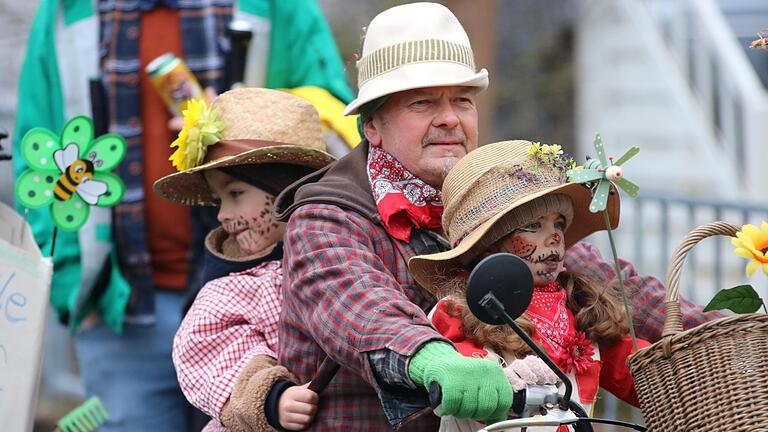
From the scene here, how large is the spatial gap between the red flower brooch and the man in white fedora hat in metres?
0.31

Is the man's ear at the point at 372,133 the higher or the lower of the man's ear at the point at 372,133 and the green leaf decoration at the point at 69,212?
the higher

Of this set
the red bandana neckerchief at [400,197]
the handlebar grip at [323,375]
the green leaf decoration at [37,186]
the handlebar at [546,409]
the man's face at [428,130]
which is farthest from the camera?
the green leaf decoration at [37,186]

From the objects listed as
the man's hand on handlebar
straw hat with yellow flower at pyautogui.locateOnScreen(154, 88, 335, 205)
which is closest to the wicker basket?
the man's hand on handlebar

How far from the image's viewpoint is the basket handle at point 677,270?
284cm

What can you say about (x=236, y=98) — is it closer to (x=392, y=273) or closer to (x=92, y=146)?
(x=92, y=146)

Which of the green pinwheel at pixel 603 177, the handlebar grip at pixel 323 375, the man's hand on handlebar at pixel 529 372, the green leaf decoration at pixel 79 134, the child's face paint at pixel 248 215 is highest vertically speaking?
the green pinwheel at pixel 603 177

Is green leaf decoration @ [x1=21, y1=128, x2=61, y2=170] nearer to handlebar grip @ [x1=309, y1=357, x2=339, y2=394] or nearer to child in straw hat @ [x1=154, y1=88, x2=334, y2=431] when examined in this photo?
child in straw hat @ [x1=154, y1=88, x2=334, y2=431]

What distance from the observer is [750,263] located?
9.40 feet

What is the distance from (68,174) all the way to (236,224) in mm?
524

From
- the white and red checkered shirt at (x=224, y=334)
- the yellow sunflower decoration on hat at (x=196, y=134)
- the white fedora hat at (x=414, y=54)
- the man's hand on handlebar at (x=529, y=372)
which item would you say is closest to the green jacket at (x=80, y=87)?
the yellow sunflower decoration on hat at (x=196, y=134)

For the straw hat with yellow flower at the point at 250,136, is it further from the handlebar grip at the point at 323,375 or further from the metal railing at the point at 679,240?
the metal railing at the point at 679,240

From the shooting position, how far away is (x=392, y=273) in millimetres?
3354

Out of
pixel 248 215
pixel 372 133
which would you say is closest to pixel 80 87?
pixel 248 215

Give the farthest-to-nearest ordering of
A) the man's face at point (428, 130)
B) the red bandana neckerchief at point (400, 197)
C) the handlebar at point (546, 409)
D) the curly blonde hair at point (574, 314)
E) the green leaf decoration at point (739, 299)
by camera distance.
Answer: the man's face at point (428, 130)
the red bandana neckerchief at point (400, 197)
the curly blonde hair at point (574, 314)
the green leaf decoration at point (739, 299)
the handlebar at point (546, 409)
